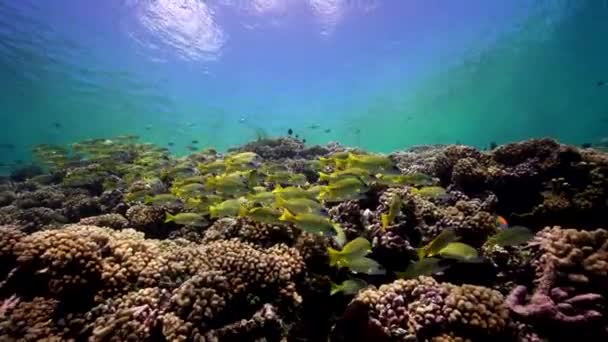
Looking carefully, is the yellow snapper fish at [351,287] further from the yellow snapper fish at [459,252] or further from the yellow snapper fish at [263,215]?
the yellow snapper fish at [263,215]

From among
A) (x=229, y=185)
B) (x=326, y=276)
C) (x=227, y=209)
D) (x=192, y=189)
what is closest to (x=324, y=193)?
(x=326, y=276)

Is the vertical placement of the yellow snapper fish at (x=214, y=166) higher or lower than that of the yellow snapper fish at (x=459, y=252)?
higher

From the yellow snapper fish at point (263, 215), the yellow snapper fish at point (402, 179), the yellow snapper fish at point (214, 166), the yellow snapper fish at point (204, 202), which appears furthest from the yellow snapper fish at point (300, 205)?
the yellow snapper fish at point (214, 166)

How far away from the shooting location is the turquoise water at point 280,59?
3131cm

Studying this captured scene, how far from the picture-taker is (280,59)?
4422cm

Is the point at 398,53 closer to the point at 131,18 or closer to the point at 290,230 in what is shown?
the point at 131,18

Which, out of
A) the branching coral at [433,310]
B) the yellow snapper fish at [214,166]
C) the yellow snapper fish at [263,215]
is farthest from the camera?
the yellow snapper fish at [214,166]

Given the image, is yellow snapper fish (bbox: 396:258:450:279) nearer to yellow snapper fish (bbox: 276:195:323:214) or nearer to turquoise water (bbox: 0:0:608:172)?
yellow snapper fish (bbox: 276:195:323:214)

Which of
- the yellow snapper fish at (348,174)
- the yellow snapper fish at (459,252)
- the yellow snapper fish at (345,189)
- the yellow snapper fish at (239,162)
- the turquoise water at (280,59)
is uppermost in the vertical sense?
the turquoise water at (280,59)

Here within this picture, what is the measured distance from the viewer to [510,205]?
720cm

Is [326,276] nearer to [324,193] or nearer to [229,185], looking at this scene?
[324,193]

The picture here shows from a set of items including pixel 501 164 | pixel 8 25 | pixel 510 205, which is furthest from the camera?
pixel 8 25

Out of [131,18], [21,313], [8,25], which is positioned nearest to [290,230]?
[21,313]

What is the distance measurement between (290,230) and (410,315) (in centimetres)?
205
